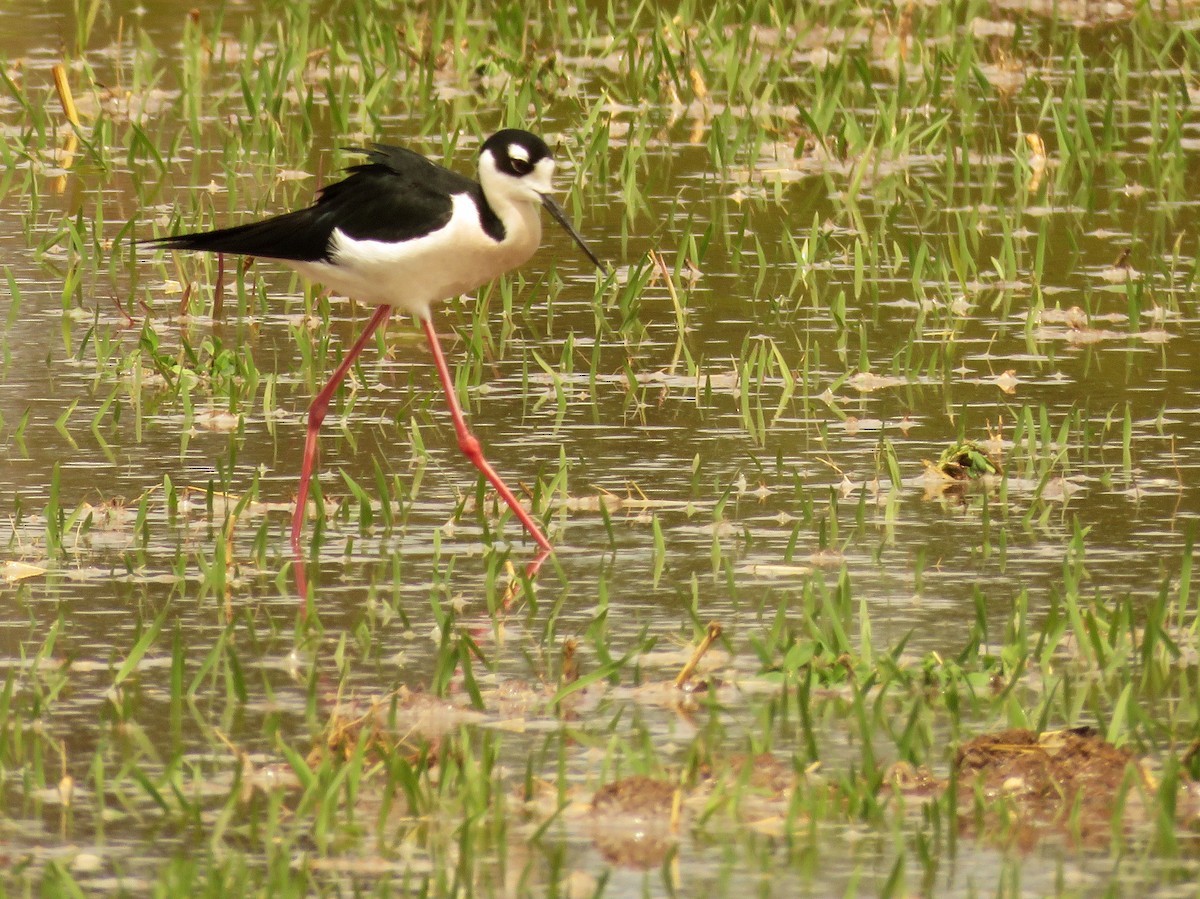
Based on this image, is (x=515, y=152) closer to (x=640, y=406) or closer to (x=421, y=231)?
(x=421, y=231)

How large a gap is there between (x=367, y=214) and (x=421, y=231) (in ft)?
0.58

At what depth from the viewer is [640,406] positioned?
8477 mm

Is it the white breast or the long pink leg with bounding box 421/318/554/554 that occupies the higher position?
the white breast

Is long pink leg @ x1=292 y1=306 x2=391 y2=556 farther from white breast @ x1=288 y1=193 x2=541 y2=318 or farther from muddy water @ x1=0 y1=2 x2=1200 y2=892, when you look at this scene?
white breast @ x1=288 y1=193 x2=541 y2=318

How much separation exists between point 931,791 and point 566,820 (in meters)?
0.72

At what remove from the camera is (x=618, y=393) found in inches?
346

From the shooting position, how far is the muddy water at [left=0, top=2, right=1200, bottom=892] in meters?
6.69

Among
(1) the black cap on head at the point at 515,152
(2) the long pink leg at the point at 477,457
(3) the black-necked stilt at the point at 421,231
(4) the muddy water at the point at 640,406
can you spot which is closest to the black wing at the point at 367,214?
(3) the black-necked stilt at the point at 421,231

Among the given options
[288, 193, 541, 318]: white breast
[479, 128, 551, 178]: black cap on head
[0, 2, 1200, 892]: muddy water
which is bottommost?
[0, 2, 1200, 892]: muddy water

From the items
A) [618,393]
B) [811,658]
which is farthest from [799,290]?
[811,658]

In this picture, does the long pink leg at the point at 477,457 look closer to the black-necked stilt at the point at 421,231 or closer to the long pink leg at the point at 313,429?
the black-necked stilt at the point at 421,231

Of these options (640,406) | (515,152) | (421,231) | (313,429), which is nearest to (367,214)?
(421,231)

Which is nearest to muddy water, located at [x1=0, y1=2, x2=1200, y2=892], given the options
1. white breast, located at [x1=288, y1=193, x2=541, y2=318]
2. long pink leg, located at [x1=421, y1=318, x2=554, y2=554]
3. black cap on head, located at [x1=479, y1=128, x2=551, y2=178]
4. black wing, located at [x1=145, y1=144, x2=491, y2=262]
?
long pink leg, located at [x1=421, y1=318, x2=554, y2=554]

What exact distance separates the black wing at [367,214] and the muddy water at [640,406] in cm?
62
